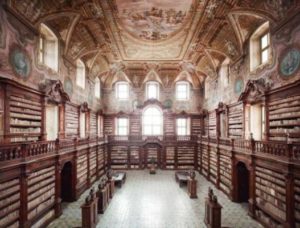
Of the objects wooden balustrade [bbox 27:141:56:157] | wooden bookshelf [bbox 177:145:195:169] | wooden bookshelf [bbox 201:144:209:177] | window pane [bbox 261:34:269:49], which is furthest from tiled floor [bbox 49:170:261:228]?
window pane [bbox 261:34:269:49]

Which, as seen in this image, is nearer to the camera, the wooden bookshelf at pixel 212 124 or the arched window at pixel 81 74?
the arched window at pixel 81 74

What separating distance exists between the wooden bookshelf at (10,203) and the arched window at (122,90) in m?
14.3

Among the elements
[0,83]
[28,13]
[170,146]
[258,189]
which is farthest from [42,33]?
[170,146]

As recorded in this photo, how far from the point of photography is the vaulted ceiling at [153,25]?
8672 millimetres

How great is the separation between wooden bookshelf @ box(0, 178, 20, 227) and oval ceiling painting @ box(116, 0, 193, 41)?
809cm

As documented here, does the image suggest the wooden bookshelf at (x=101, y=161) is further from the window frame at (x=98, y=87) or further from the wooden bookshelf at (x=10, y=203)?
the wooden bookshelf at (x=10, y=203)

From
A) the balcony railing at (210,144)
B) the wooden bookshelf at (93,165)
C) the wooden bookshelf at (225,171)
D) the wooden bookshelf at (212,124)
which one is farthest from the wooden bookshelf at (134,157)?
the wooden bookshelf at (225,171)

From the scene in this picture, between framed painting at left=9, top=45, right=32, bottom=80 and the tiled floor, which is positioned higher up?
framed painting at left=9, top=45, right=32, bottom=80

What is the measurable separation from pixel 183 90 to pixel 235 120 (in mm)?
8842

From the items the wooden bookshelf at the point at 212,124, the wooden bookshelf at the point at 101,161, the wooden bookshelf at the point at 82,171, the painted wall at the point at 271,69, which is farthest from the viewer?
the wooden bookshelf at the point at 101,161

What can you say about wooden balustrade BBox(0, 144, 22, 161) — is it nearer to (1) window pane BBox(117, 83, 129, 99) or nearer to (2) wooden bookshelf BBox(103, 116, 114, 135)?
(2) wooden bookshelf BBox(103, 116, 114, 135)

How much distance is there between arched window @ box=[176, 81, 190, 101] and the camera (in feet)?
67.5

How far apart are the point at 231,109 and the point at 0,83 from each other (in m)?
11.3

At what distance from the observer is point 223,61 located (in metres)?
14.6
